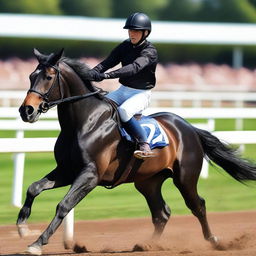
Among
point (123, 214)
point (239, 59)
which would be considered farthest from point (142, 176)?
point (239, 59)

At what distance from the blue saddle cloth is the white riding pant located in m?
0.12

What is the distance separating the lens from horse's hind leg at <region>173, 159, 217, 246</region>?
26.4ft

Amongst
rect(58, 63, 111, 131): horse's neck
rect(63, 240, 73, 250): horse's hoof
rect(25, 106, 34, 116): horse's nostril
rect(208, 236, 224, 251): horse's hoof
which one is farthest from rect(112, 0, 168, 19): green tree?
rect(25, 106, 34, 116): horse's nostril

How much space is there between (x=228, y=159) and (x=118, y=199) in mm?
2820

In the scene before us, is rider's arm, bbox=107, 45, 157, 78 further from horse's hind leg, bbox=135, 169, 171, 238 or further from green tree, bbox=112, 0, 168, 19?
green tree, bbox=112, 0, 168, 19

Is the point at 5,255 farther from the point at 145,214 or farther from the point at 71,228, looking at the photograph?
the point at 145,214

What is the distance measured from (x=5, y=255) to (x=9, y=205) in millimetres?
2992

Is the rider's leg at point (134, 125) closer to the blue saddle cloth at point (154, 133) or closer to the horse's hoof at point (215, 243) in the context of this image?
the blue saddle cloth at point (154, 133)

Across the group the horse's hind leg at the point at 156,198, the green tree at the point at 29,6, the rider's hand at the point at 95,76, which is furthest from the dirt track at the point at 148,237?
the green tree at the point at 29,6

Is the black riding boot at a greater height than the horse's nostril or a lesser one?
lesser

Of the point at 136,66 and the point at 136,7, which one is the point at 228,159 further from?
the point at 136,7

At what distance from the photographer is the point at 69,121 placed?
287 inches

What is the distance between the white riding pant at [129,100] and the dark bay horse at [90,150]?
Result: 0.10 m

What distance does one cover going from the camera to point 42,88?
7.02m
